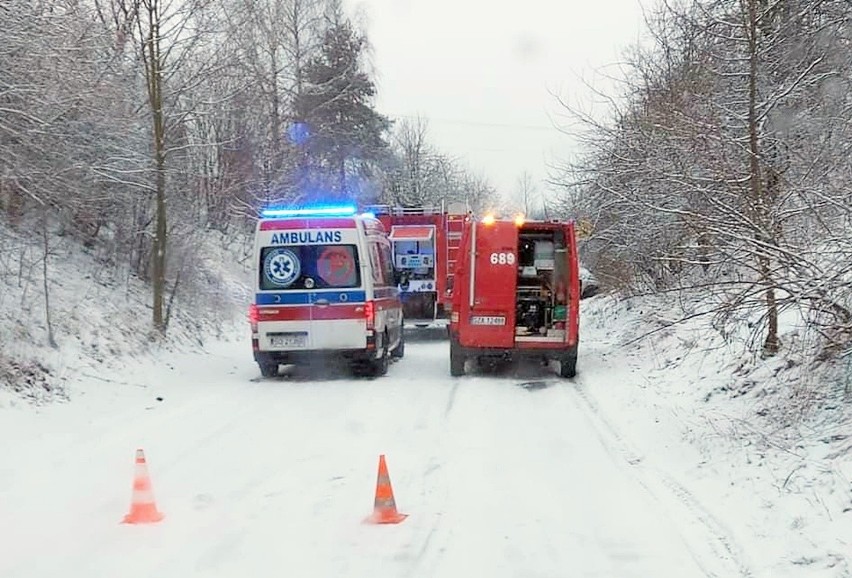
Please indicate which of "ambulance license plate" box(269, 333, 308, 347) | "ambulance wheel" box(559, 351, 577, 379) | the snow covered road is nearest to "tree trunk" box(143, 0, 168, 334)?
"ambulance license plate" box(269, 333, 308, 347)

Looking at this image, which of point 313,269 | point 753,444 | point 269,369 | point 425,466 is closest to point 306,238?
point 313,269

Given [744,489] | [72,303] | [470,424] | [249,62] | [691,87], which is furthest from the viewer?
[249,62]

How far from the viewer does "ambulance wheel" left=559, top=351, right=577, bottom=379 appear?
14.2m

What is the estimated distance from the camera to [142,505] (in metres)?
6.48

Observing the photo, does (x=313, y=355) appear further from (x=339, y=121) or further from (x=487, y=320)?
(x=339, y=121)

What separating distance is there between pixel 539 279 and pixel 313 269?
4537 millimetres

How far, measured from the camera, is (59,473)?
8016mm

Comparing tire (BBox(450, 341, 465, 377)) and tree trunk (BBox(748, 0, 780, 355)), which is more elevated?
tree trunk (BBox(748, 0, 780, 355))

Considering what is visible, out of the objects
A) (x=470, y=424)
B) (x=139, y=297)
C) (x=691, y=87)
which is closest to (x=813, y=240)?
(x=470, y=424)

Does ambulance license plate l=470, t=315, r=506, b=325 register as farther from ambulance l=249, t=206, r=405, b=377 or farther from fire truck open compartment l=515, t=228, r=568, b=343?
ambulance l=249, t=206, r=405, b=377

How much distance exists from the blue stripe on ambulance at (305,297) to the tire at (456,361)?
1707mm

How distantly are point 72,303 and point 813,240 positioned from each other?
11961 millimetres

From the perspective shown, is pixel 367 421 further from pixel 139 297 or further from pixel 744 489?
pixel 139 297

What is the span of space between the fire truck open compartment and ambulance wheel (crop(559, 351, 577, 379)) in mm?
1166
